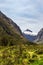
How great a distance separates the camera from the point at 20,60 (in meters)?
40.4

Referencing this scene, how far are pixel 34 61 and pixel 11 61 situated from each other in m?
5.00

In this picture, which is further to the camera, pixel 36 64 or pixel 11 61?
pixel 11 61

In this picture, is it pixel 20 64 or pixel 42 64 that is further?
pixel 20 64

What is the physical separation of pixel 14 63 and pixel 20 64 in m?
1.55

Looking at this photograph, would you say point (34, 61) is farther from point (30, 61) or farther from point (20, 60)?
point (20, 60)

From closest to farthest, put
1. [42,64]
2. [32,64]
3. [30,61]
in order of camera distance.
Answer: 1. [42,64]
2. [32,64]
3. [30,61]

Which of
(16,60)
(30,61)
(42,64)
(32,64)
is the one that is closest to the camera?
(42,64)

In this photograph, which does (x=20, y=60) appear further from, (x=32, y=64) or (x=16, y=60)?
(x=32, y=64)

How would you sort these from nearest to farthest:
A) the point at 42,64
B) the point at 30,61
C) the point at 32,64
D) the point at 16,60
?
the point at 42,64 → the point at 32,64 → the point at 30,61 → the point at 16,60

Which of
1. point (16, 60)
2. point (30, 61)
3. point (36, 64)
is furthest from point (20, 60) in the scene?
point (36, 64)

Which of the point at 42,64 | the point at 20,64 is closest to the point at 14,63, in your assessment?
the point at 20,64

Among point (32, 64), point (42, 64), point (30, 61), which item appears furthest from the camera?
point (30, 61)

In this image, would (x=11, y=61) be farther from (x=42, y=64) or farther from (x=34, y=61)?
(x=42, y=64)

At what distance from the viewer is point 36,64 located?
34.3 metres
